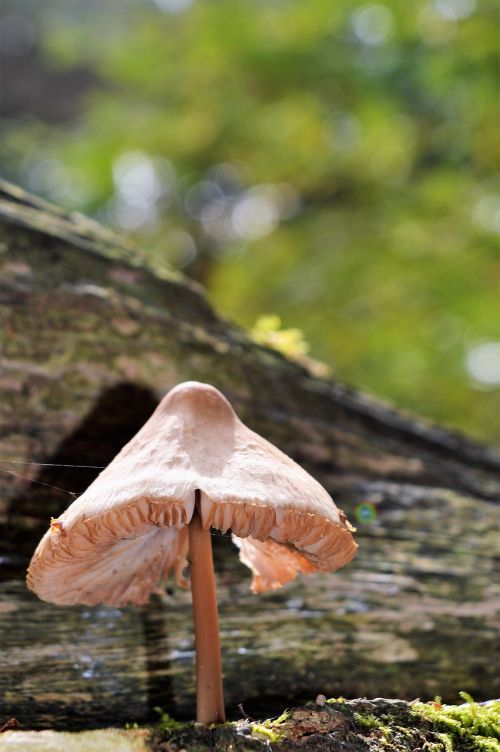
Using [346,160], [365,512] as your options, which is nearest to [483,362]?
[346,160]

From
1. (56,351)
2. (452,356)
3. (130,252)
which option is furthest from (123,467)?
(452,356)

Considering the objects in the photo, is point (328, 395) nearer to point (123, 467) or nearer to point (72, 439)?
point (72, 439)

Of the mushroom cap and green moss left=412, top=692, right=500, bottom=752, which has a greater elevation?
the mushroom cap

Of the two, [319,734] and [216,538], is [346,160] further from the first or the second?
[319,734]

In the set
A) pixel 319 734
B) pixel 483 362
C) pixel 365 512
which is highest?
pixel 483 362

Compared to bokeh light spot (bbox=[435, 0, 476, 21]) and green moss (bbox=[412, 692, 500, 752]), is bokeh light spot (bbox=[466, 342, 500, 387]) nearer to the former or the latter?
bokeh light spot (bbox=[435, 0, 476, 21])

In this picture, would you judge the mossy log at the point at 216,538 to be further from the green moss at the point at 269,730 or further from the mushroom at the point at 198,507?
the green moss at the point at 269,730

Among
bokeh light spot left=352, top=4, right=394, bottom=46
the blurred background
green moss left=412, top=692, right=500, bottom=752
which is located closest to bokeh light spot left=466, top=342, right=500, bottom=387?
the blurred background
